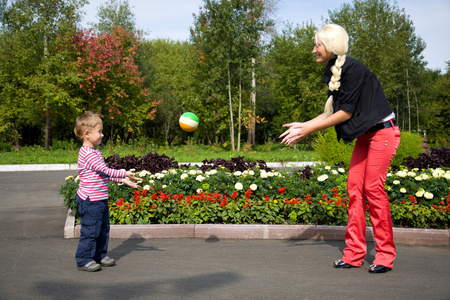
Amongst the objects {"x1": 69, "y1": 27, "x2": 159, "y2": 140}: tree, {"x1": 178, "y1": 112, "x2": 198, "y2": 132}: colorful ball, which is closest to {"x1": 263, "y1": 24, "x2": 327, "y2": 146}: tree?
{"x1": 69, "y1": 27, "x2": 159, "y2": 140}: tree

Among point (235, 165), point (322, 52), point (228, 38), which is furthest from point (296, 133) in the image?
point (228, 38)

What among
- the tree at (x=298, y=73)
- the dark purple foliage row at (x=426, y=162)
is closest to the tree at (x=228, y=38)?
the tree at (x=298, y=73)

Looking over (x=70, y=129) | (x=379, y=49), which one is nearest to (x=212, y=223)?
(x=379, y=49)

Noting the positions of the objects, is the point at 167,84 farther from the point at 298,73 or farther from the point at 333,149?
the point at 333,149

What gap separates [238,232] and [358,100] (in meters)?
2.33

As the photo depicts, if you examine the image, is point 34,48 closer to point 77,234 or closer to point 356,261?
point 77,234

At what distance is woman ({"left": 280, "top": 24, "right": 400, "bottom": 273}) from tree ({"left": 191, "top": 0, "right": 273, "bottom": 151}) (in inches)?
686

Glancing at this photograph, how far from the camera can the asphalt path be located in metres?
3.35

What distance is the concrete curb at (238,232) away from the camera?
523 centimetres

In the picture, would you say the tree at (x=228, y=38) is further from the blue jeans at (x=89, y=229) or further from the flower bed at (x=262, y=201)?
the blue jeans at (x=89, y=229)

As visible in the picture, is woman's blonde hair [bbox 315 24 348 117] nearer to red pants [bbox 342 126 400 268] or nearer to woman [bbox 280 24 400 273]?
woman [bbox 280 24 400 273]

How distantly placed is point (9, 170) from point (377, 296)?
14895 mm

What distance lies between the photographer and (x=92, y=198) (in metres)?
4.08

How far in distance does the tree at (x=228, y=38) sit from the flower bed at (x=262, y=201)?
1575 centimetres
